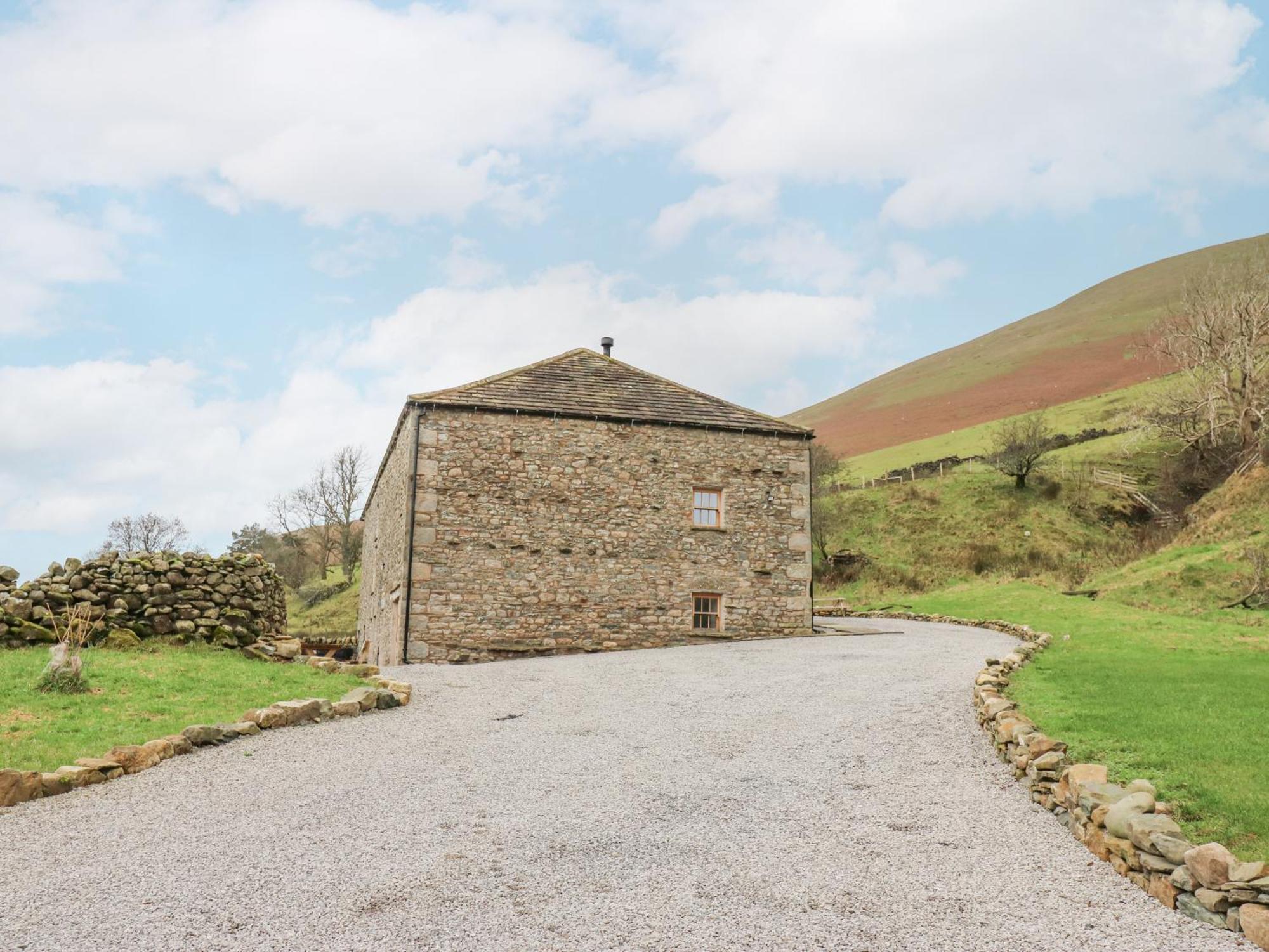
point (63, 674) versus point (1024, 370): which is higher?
point (1024, 370)

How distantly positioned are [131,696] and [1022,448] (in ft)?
153

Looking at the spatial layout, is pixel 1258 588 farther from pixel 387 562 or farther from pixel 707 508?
pixel 387 562

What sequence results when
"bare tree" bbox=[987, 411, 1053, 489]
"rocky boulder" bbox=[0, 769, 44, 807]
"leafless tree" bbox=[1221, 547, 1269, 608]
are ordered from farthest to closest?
"bare tree" bbox=[987, 411, 1053, 489] → "leafless tree" bbox=[1221, 547, 1269, 608] → "rocky boulder" bbox=[0, 769, 44, 807]

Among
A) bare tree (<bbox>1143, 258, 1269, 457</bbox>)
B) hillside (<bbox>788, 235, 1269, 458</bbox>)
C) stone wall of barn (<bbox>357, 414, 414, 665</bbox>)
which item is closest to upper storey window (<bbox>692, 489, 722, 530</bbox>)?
stone wall of barn (<bbox>357, 414, 414, 665</bbox>)

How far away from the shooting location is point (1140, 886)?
541 centimetres

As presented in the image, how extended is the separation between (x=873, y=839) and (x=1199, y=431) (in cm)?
4186

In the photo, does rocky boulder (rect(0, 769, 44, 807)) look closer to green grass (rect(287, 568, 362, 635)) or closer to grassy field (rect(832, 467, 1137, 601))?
grassy field (rect(832, 467, 1137, 601))

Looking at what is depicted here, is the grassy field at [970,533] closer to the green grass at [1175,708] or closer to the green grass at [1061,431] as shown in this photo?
the green grass at [1061,431]

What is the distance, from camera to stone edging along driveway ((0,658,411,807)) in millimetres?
7359

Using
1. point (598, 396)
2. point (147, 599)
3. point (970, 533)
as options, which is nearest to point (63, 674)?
point (147, 599)

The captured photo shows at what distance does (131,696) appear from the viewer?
10555 mm

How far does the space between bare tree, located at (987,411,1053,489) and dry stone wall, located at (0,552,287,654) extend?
42.0 metres

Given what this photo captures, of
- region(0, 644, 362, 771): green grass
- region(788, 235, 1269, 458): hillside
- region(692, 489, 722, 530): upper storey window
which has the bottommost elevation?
region(0, 644, 362, 771): green grass

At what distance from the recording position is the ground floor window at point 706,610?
20.2 meters
